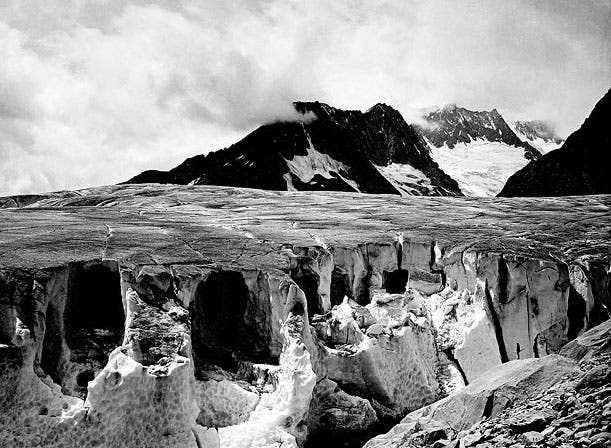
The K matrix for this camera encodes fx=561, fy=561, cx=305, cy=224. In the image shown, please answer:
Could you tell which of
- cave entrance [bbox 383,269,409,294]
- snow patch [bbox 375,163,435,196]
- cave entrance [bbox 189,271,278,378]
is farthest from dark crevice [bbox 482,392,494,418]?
snow patch [bbox 375,163,435,196]

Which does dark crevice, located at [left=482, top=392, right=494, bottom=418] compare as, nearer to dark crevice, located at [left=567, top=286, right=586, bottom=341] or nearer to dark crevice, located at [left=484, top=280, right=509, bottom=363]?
dark crevice, located at [left=484, top=280, right=509, bottom=363]

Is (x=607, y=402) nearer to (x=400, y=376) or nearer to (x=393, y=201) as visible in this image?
(x=400, y=376)

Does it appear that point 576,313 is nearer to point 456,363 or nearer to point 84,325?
point 456,363

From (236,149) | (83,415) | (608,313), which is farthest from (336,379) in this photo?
(236,149)

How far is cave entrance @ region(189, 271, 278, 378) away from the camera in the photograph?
1794cm

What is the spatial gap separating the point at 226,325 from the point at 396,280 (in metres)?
8.17

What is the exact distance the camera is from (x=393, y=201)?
41938 millimetres

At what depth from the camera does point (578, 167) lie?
126812 millimetres

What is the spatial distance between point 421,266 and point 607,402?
13393 millimetres

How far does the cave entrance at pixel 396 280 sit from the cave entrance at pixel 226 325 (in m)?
6.82

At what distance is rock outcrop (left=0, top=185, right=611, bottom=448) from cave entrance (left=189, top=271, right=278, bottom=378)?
0.06m

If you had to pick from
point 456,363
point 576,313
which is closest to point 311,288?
point 456,363

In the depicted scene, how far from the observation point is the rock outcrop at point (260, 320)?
551 inches

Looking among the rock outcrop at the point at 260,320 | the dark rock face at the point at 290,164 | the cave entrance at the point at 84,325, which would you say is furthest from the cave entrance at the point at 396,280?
the dark rock face at the point at 290,164
